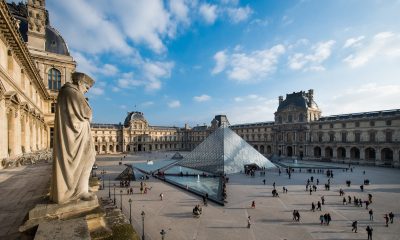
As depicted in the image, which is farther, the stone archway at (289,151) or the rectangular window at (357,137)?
the stone archway at (289,151)

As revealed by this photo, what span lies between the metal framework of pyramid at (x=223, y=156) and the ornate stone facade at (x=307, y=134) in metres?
17.5

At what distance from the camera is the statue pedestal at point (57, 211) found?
Result: 2686mm

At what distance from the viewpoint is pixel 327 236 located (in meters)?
11.7

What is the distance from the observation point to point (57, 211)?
288 centimetres

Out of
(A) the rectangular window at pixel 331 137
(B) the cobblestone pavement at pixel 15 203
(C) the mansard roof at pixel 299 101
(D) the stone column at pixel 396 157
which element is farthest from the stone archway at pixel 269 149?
(B) the cobblestone pavement at pixel 15 203

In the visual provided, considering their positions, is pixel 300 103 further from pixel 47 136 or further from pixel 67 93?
pixel 67 93

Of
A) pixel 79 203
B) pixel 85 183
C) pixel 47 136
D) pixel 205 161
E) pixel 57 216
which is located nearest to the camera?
pixel 57 216

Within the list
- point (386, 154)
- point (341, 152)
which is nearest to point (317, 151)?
point (341, 152)

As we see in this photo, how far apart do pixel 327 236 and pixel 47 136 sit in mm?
32288

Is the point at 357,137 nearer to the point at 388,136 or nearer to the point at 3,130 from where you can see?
the point at 388,136

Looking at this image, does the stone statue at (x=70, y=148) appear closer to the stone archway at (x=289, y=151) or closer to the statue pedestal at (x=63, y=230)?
the statue pedestal at (x=63, y=230)

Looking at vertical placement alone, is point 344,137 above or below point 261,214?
above

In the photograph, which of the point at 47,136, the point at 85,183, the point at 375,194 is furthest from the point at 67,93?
the point at 47,136

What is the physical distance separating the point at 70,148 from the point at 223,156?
33638 mm
